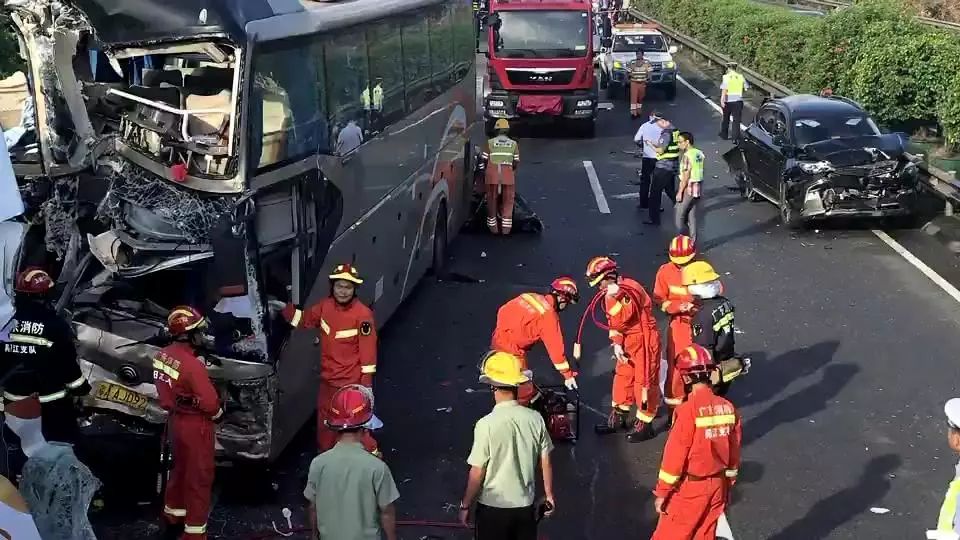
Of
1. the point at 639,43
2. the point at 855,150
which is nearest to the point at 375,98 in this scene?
the point at 855,150

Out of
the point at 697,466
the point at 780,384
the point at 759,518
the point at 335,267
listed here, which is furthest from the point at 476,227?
the point at 697,466

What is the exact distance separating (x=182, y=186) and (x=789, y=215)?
457 inches

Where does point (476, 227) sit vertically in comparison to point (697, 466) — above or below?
below

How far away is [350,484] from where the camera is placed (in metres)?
5.74

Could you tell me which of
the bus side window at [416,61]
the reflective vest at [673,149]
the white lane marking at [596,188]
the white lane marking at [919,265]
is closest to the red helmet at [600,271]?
the bus side window at [416,61]

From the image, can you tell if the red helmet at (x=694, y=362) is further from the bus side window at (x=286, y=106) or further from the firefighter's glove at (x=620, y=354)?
the bus side window at (x=286, y=106)

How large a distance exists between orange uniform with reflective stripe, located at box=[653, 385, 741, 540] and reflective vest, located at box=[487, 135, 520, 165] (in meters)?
10.1

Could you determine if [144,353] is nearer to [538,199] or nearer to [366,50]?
[366,50]

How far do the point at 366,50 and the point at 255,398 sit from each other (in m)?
3.79

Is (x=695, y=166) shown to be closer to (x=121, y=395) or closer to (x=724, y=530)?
(x=724, y=530)

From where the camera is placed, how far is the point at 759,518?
8438 mm

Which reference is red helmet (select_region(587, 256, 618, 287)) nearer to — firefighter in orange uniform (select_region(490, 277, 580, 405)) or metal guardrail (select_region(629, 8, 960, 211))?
firefighter in orange uniform (select_region(490, 277, 580, 405))

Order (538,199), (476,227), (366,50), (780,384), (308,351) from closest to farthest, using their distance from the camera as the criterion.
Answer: (308,351) → (366,50) → (780,384) → (476,227) → (538,199)

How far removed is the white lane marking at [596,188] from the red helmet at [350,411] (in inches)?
509
